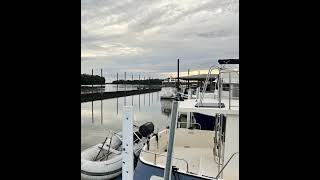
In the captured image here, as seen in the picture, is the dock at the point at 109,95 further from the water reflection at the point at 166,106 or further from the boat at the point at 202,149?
the boat at the point at 202,149

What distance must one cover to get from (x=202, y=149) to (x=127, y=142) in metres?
2.86

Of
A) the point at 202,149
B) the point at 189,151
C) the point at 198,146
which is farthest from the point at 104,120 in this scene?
the point at 189,151

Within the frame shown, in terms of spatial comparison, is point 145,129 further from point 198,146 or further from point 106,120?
point 106,120

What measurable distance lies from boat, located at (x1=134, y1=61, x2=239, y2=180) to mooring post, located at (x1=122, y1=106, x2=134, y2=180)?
1.08 feet

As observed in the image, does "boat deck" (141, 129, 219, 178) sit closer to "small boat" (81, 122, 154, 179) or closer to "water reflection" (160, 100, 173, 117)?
"small boat" (81, 122, 154, 179)

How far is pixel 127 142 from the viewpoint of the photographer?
9.45 ft

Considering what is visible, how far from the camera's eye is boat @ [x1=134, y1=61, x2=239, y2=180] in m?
3.63

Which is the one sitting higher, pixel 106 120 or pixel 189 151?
pixel 189 151

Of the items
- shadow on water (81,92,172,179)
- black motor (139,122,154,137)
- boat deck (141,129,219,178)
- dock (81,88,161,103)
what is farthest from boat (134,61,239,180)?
dock (81,88,161,103)

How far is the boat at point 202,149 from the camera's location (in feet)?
11.9
